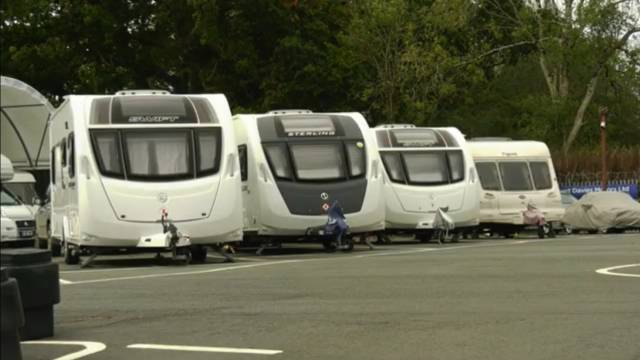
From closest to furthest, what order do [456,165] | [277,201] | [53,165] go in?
1. [277,201]
2. [53,165]
3. [456,165]

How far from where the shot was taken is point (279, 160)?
26625mm

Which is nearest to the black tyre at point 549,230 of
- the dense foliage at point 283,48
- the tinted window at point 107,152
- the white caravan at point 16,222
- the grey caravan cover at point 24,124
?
the dense foliage at point 283,48

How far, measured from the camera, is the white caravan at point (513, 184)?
116ft

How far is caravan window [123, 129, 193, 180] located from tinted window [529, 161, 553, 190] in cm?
1544

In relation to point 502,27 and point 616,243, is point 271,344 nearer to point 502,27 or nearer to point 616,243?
point 616,243

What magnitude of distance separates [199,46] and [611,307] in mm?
38530

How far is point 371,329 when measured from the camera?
11555mm

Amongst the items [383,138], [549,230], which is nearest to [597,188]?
[549,230]

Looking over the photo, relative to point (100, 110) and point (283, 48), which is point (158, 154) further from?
point (283, 48)

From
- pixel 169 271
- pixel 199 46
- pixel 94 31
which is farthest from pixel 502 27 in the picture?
pixel 169 271

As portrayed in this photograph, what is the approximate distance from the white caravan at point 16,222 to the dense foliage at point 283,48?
17462 mm

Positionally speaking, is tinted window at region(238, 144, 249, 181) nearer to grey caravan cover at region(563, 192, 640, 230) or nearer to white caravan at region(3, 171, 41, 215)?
white caravan at region(3, 171, 41, 215)

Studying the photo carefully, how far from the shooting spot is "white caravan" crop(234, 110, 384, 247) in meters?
26.3

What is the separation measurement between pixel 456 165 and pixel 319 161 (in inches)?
213
